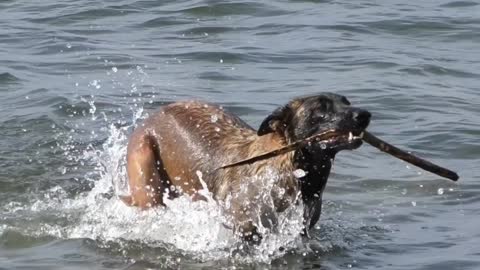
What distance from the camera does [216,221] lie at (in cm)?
916

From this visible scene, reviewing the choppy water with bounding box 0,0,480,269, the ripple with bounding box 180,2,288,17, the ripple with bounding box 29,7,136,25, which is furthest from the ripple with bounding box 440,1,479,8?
the ripple with bounding box 29,7,136,25

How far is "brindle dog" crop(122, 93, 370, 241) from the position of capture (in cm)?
866

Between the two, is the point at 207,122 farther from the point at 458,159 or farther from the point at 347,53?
the point at 347,53

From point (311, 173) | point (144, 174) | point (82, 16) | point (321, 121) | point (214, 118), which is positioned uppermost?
point (321, 121)

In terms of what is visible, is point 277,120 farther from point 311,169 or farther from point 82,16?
point 82,16

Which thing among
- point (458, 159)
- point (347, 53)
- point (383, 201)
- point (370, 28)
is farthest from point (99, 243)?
point (370, 28)

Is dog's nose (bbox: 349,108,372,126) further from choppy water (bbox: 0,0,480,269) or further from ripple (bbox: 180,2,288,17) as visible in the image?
ripple (bbox: 180,2,288,17)

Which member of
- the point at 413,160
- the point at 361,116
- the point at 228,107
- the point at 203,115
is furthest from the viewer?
the point at 228,107

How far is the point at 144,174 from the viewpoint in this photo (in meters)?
9.66

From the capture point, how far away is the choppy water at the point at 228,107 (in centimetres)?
932

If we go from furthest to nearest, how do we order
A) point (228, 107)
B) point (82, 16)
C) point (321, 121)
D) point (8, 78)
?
1. point (82, 16)
2. point (8, 78)
3. point (228, 107)
4. point (321, 121)

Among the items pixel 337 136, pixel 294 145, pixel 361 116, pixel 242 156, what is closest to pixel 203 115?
pixel 242 156

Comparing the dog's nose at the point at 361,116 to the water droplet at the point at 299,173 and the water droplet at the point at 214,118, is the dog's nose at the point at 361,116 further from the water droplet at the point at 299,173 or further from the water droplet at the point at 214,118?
the water droplet at the point at 214,118

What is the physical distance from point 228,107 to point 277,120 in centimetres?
457
